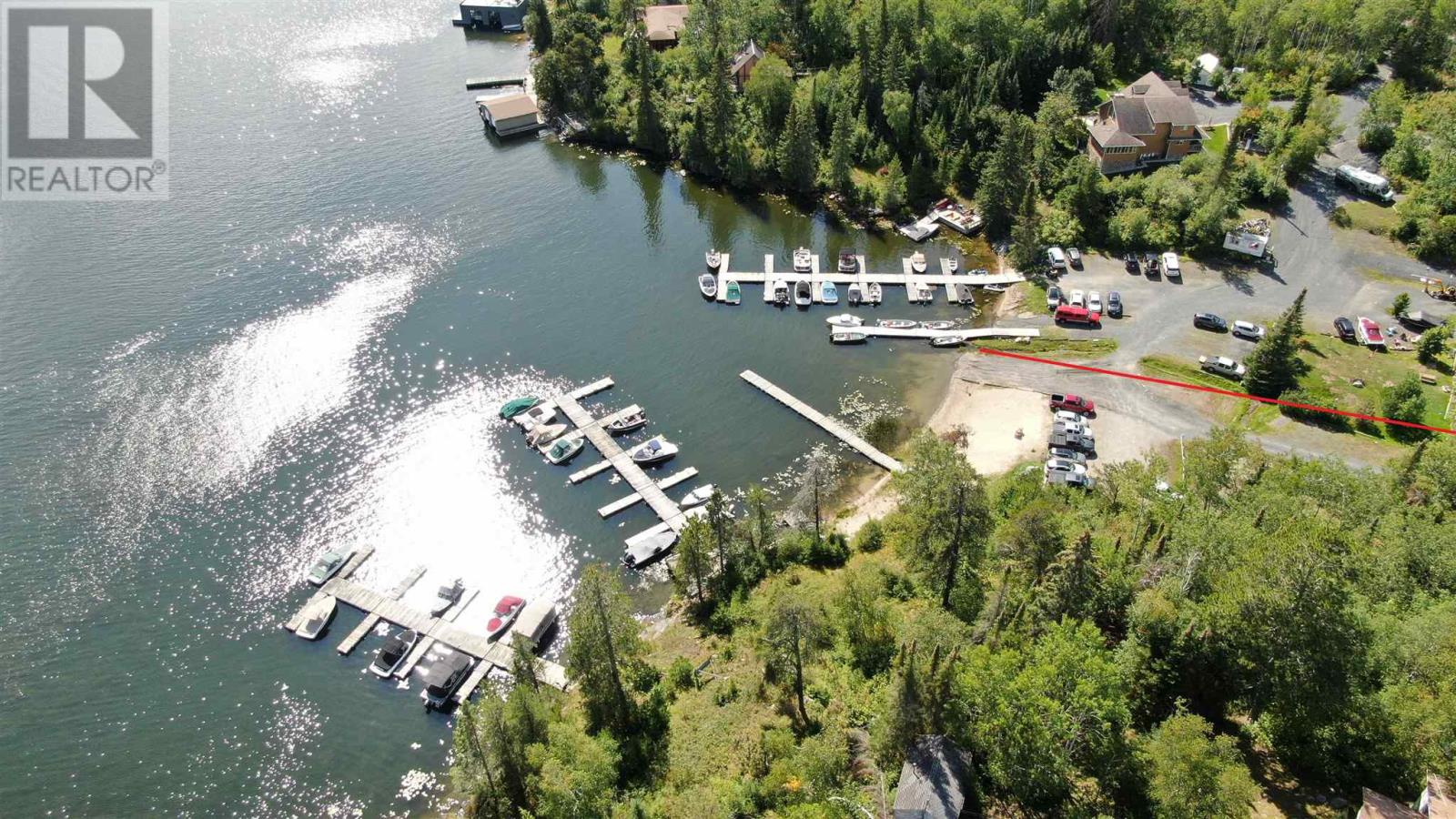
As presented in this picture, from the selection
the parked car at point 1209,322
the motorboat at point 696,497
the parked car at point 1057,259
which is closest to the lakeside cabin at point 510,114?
the motorboat at point 696,497

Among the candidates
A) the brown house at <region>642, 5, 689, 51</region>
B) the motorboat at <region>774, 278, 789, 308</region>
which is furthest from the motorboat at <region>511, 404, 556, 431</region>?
the brown house at <region>642, 5, 689, 51</region>

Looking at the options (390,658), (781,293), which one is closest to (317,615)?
(390,658)

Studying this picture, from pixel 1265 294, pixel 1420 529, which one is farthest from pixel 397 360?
pixel 1265 294

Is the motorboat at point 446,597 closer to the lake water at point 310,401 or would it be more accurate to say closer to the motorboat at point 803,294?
the lake water at point 310,401

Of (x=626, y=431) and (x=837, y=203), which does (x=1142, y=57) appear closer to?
(x=837, y=203)

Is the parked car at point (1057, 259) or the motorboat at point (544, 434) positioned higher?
the parked car at point (1057, 259)

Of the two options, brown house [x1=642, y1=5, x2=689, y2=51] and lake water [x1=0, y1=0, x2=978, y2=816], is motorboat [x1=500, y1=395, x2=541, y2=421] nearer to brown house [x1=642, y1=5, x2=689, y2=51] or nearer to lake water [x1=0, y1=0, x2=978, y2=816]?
lake water [x1=0, y1=0, x2=978, y2=816]
